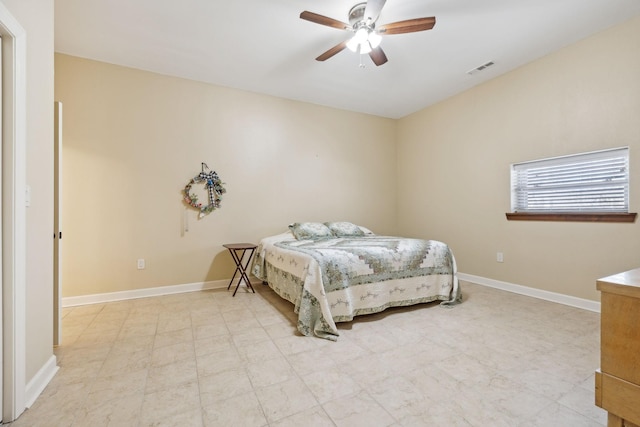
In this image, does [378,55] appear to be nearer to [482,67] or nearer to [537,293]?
[482,67]

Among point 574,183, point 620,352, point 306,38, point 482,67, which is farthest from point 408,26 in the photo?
point 574,183

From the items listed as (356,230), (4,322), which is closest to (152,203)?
(4,322)

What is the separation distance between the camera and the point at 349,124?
4.80 metres

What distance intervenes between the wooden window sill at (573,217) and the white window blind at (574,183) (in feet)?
0.25

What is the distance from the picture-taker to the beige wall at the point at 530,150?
262cm

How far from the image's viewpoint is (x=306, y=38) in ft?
9.17

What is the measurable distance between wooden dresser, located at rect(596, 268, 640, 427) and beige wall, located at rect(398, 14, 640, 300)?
7.87 ft

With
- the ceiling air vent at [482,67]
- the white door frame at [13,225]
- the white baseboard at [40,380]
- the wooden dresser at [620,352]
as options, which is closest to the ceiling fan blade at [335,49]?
the ceiling air vent at [482,67]

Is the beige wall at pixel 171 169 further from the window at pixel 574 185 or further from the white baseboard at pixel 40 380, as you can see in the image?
the window at pixel 574 185

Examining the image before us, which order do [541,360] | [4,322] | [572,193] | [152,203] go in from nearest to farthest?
[4,322] < [541,360] < [572,193] < [152,203]

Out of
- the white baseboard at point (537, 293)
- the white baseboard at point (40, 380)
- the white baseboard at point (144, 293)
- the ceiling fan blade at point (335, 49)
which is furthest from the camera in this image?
the white baseboard at point (144, 293)

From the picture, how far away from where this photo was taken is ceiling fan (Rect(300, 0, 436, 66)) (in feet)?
6.89

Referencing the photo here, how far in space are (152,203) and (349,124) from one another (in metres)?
3.23

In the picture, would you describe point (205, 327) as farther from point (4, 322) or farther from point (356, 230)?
point (356, 230)
